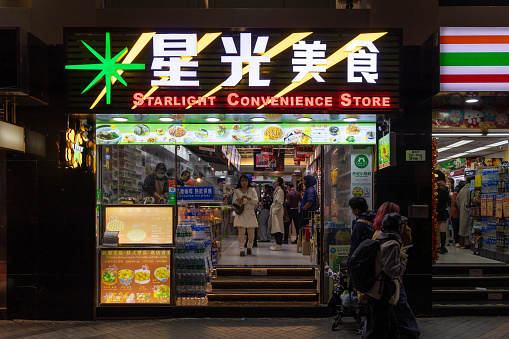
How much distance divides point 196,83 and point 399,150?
3.25 m

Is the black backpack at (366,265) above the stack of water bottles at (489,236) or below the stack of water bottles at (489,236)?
above

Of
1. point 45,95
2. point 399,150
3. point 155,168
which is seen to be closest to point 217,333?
point 155,168

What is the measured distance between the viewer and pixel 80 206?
6645 millimetres

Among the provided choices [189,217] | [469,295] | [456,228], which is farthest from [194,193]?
[456,228]

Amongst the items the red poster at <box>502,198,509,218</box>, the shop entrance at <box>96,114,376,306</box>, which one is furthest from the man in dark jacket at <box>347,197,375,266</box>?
the red poster at <box>502,198,509,218</box>

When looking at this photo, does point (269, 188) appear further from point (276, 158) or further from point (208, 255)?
point (208, 255)

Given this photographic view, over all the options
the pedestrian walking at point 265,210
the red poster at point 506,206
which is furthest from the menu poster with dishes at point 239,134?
the pedestrian walking at point 265,210

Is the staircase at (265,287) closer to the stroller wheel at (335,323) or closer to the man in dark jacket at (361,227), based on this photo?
the stroller wheel at (335,323)

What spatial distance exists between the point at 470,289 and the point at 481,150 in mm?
7295

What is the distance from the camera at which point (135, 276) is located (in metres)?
6.90

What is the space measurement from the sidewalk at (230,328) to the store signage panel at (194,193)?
2286 millimetres

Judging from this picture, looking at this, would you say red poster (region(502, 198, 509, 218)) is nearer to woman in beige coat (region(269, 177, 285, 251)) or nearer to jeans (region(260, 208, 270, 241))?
woman in beige coat (region(269, 177, 285, 251))

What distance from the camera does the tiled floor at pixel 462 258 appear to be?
8352 mm

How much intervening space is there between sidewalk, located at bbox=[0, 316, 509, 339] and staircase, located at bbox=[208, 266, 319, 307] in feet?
1.37
